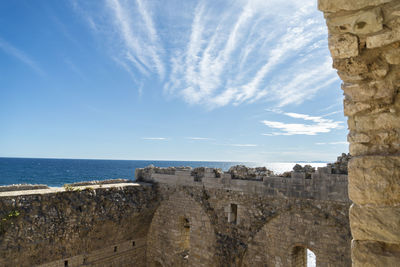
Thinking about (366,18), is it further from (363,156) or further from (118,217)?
(118,217)

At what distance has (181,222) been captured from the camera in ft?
39.7

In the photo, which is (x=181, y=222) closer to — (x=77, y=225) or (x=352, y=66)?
(x=77, y=225)

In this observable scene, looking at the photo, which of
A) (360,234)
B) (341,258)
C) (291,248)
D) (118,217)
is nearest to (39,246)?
(118,217)

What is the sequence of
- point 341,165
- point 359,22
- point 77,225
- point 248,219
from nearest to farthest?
point 359,22, point 341,165, point 248,219, point 77,225

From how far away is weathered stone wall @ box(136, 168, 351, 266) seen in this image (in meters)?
7.62

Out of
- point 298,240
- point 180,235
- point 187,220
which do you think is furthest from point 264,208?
point 180,235

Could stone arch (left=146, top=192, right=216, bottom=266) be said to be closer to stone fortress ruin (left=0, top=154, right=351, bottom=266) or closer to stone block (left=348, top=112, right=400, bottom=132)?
stone fortress ruin (left=0, top=154, right=351, bottom=266)

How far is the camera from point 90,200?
10.9 m

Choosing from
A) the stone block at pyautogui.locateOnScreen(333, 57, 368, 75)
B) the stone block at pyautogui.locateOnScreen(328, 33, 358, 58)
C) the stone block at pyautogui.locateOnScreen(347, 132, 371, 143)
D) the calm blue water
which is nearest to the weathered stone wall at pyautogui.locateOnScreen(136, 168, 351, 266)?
the stone block at pyautogui.locateOnScreen(347, 132, 371, 143)

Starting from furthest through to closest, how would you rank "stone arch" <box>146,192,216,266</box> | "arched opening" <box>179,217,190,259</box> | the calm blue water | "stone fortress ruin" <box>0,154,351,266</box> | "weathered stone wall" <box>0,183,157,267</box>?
the calm blue water
"arched opening" <box>179,217,190,259</box>
"stone arch" <box>146,192,216,266</box>
"weathered stone wall" <box>0,183,157,267</box>
"stone fortress ruin" <box>0,154,351,266</box>

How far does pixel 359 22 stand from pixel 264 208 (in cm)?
775

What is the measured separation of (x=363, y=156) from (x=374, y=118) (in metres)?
0.33

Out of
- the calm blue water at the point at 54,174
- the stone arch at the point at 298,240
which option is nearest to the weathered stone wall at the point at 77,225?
the stone arch at the point at 298,240

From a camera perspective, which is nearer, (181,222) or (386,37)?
(386,37)
